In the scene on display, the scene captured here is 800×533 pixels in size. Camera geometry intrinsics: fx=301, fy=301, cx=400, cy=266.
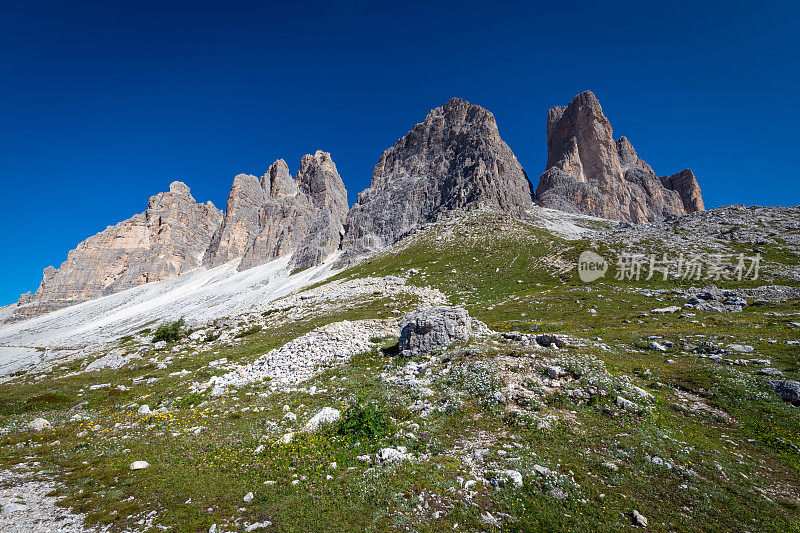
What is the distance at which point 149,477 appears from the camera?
9492mm

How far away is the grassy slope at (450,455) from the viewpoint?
7.73 m

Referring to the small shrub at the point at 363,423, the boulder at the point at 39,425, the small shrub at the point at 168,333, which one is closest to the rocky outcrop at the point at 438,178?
the small shrub at the point at 168,333

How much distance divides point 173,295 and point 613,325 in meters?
210

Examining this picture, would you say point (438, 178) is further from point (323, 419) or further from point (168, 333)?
point (323, 419)

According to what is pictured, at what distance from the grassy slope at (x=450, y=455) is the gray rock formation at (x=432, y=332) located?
7.58 ft

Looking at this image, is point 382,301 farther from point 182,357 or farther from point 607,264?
point 607,264

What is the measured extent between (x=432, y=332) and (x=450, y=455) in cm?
1108

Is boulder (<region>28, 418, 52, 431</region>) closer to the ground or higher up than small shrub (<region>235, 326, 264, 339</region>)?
higher up

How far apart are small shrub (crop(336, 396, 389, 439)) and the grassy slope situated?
50 centimetres

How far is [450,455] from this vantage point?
1000cm

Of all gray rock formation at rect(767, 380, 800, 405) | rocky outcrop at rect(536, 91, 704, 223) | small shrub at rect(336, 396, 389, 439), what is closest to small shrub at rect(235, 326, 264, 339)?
small shrub at rect(336, 396, 389, 439)

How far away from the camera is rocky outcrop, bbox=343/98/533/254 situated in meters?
137

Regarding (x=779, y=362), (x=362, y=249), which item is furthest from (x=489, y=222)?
(x=779, y=362)

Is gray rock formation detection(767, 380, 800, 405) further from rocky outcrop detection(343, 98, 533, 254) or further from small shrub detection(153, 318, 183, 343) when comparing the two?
rocky outcrop detection(343, 98, 533, 254)
